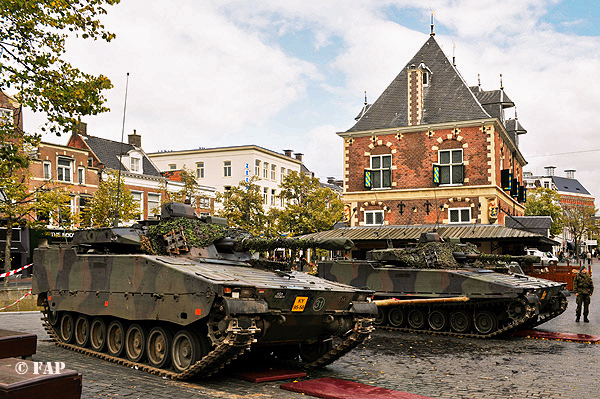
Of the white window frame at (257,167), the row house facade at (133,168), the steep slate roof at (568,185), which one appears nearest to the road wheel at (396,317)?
the row house facade at (133,168)

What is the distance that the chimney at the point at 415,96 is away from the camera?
31.0m

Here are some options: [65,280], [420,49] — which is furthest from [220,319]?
[420,49]

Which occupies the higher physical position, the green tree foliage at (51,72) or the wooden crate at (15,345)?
the green tree foliage at (51,72)

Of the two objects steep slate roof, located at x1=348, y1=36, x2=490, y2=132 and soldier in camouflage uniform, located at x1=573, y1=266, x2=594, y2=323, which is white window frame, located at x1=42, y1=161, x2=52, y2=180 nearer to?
steep slate roof, located at x1=348, y1=36, x2=490, y2=132

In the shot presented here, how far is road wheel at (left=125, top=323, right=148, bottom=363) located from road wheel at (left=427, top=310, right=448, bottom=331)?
8.63 meters

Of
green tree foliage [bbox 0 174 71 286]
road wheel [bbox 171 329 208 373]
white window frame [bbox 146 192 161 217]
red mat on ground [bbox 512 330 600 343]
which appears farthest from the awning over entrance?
white window frame [bbox 146 192 161 217]

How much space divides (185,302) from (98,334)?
11.3 ft

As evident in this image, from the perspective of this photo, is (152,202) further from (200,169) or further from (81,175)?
(200,169)

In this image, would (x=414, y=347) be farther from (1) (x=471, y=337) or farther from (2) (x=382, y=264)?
(2) (x=382, y=264)

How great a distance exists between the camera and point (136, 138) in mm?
47656

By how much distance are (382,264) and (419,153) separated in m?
13.5

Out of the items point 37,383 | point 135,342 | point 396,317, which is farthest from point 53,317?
point 37,383

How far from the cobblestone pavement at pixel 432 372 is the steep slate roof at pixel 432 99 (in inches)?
658

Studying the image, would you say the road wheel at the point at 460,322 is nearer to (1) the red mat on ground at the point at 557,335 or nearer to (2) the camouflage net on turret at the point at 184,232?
(1) the red mat on ground at the point at 557,335
